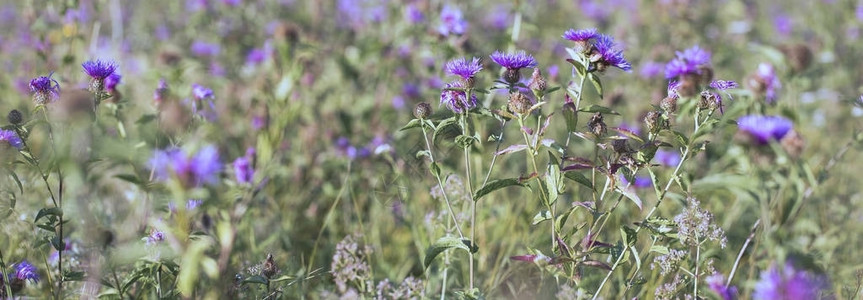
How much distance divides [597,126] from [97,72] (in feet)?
3.81

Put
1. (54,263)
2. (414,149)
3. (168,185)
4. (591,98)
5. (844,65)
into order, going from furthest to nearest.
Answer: (844,65) → (591,98) → (414,149) → (54,263) → (168,185)

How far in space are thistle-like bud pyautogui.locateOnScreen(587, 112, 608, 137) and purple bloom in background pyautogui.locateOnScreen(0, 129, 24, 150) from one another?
1305mm

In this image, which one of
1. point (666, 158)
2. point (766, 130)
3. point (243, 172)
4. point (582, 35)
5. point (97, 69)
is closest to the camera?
point (766, 130)

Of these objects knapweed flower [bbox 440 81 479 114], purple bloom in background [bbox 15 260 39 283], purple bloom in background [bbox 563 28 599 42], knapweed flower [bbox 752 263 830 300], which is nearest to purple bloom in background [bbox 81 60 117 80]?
purple bloom in background [bbox 15 260 39 283]

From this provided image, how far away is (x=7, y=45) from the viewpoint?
4.29m

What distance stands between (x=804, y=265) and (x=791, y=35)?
370cm

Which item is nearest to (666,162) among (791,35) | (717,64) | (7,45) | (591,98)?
(591,98)

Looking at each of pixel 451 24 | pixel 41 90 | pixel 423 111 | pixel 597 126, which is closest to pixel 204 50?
pixel 451 24

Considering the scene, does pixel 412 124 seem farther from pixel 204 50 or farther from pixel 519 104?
pixel 204 50

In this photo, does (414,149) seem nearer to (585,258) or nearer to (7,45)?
(585,258)

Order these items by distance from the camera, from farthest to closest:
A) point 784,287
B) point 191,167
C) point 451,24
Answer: point 451,24
point 784,287
point 191,167

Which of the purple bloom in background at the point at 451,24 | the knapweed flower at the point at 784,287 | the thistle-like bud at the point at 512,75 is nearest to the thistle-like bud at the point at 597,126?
the thistle-like bud at the point at 512,75

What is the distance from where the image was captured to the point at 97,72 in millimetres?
1698

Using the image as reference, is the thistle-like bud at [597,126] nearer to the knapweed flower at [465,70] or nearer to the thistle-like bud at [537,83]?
the thistle-like bud at [537,83]
